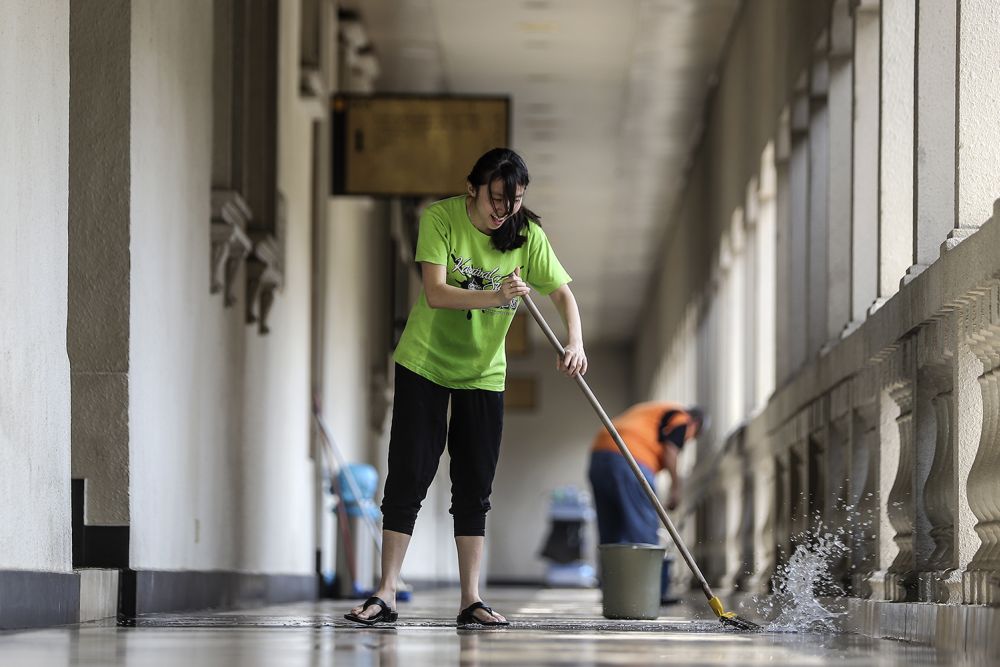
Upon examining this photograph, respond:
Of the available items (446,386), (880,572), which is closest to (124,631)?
(446,386)

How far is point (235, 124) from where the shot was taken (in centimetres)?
814

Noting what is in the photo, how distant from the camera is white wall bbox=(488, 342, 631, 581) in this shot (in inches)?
1336

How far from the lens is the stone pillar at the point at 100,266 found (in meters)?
5.80

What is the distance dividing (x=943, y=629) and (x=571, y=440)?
98.0 ft

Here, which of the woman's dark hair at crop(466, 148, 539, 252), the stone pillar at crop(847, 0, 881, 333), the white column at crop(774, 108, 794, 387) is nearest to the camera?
the woman's dark hair at crop(466, 148, 539, 252)

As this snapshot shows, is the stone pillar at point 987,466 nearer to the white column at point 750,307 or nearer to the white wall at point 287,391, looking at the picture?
the white wall at point 287,391

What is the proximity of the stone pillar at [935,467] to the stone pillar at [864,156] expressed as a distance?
2005mm

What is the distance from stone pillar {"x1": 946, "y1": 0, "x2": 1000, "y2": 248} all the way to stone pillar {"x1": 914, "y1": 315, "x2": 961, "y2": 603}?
1.09 ft

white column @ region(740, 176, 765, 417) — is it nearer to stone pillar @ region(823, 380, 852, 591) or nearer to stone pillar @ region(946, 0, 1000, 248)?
stone pillar @ region(823, 380, 852, 591)

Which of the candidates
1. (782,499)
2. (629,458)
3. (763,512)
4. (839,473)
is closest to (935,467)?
(629,458)

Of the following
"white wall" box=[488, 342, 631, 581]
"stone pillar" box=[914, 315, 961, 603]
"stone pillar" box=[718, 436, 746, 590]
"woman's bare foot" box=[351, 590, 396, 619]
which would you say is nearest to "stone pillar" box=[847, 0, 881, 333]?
"stone pillar" box=[914, 315, 961, 603]

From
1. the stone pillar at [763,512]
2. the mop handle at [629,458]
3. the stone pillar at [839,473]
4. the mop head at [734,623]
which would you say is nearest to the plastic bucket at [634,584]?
the mop handle at [629,458]

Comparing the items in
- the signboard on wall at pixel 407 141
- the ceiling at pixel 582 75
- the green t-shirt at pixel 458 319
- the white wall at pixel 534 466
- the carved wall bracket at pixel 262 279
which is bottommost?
the white wall at pixel 534 466

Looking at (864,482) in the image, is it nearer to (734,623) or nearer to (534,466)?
(734,623)
